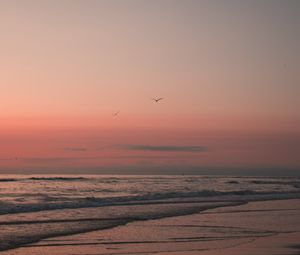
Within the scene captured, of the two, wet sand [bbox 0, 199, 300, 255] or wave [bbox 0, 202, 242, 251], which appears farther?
wave [bbox 0, 202, 242, 251]

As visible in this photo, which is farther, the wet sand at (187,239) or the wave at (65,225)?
the wave at (65,225)

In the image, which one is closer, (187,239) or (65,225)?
(187,239)

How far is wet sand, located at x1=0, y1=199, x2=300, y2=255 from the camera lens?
14203 mm

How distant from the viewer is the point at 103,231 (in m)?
18.4

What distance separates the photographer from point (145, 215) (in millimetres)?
24391

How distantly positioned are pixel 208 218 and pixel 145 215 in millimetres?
3168

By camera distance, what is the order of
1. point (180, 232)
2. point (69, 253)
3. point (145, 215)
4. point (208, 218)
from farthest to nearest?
point (145, 215) < point (208, 218) < point (180, 232) < point (69, 253)

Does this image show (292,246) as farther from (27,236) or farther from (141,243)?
(27,236)

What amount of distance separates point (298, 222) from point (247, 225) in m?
2.43

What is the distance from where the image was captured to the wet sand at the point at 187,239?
14.2m

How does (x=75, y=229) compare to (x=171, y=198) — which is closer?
(x=75, y=229)

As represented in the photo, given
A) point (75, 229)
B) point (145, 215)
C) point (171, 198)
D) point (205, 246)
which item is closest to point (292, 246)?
point (205, 246)

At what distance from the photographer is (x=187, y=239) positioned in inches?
643

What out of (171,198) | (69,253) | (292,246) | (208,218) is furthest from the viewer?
(171,198)
